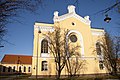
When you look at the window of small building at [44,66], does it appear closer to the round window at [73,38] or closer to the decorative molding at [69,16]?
the round window at [73,38]

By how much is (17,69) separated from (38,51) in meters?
32.2

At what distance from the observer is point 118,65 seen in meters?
26.6

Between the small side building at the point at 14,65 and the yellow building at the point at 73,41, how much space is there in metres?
31.5

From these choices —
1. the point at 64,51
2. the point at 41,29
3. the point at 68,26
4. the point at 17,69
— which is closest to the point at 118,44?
the point at 64,51

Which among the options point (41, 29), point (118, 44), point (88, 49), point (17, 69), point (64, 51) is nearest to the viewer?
point (118, 44)

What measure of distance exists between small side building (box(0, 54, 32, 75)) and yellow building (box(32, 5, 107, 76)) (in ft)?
103

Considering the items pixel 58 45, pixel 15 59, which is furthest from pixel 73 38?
pixel 15 59

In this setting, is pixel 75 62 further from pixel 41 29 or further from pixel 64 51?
pixel 41 29

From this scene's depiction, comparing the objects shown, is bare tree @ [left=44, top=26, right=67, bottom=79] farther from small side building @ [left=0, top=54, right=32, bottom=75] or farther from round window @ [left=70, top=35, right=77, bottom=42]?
small side building @ [left=0, top=54, right=32, bottom=75]

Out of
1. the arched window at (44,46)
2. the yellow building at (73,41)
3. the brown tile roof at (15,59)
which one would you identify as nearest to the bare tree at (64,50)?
the yellow building at (73,41)

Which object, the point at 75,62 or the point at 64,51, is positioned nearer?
the point at 64,51

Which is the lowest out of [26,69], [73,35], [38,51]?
[26,69]

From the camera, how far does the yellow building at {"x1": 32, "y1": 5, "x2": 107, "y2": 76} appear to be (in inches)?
1281

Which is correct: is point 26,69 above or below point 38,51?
below
